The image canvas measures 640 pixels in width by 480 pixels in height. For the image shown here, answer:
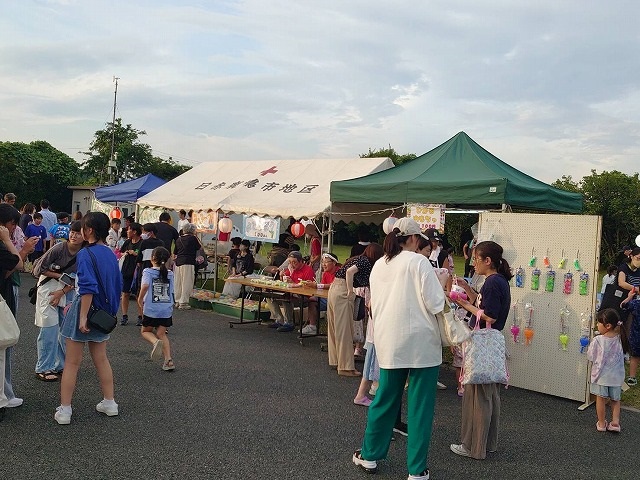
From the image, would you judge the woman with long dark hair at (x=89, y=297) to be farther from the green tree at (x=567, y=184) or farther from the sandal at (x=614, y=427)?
the green tree at (x=567, y=184)

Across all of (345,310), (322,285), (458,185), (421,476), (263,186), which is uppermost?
(263,186)

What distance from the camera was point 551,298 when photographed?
5945 millimetres

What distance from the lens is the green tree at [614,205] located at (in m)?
25.1

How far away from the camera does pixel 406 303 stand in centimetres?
356

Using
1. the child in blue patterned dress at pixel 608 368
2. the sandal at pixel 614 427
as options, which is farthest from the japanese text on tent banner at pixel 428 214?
the sandal at pixel 614 427

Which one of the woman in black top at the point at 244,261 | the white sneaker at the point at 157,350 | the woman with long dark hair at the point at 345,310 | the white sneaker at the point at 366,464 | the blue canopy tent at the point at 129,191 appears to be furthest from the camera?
the blue canopy tent at the point at 129,191

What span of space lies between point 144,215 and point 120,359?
7.57m

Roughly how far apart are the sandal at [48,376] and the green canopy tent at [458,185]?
465 cm

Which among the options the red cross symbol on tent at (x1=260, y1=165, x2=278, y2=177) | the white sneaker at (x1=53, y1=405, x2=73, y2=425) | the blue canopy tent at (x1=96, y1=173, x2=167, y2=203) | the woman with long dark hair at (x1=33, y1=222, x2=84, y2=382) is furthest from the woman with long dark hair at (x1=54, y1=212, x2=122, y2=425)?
the blue canopy tent at (x1=96, y1=173, x2=167, y2=203)

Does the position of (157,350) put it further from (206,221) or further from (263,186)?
(263,186)

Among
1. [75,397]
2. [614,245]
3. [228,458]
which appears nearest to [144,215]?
[75,397]

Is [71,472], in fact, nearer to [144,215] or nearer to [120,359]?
[120,359]

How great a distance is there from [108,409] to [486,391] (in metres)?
2.92

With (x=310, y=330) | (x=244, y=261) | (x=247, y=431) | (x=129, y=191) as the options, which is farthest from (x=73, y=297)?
(x=129, y=191)
